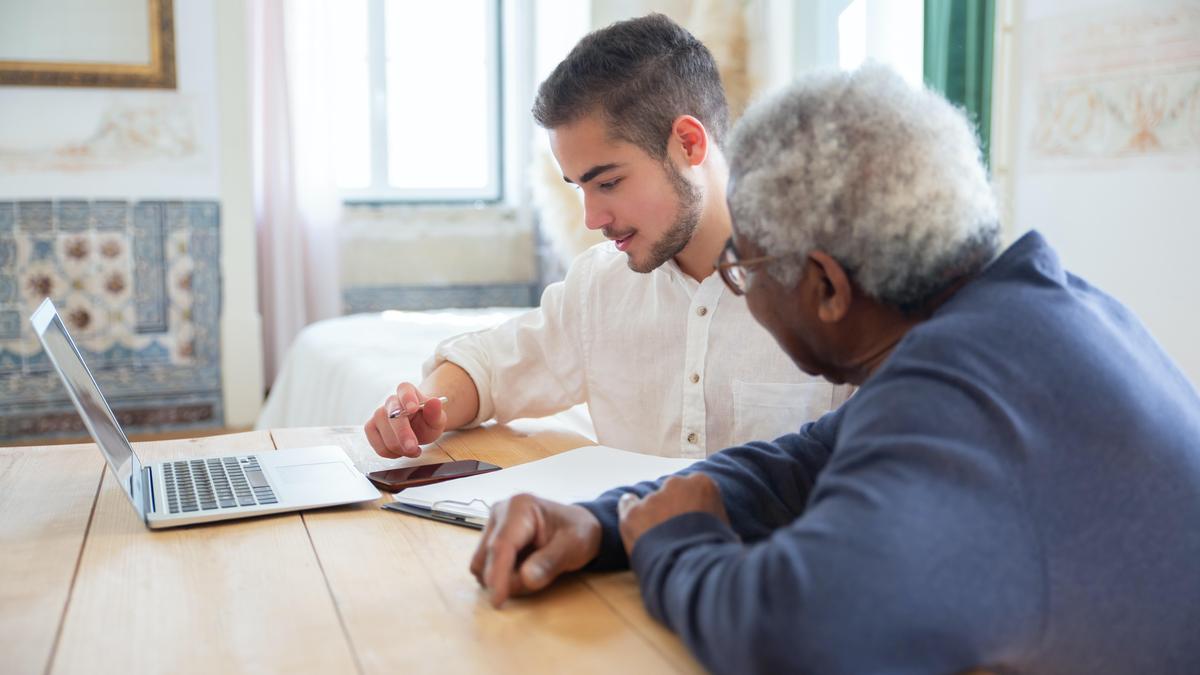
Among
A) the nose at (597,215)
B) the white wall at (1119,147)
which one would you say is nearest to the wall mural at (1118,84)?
the white wall at (1119,147)

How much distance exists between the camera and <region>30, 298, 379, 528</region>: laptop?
1176 mm

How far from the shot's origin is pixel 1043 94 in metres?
2.75

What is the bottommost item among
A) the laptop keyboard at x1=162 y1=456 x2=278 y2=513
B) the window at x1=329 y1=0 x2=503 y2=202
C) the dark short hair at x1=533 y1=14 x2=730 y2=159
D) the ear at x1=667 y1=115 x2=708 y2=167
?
the laptop keyboard at x1=162 y1=456 x2=278 y2=513

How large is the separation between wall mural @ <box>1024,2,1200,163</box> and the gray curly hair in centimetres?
179

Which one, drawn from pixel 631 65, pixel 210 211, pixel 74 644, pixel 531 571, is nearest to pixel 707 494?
pixel 531 571

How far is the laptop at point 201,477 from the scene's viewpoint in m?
1.18

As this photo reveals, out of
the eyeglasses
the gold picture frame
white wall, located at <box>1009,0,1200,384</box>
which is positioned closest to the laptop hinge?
the eyeglasses

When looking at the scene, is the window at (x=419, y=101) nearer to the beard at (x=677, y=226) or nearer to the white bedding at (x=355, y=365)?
the white bedding at (x=355, y=365)

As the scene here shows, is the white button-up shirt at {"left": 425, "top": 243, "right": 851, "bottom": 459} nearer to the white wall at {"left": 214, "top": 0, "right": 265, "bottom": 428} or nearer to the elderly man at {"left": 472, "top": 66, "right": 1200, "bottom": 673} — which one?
the elderly man at {"left": 472, "top": 66, "right": 1200, "bottom": 673}

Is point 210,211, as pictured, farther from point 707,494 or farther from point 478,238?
point 707,494

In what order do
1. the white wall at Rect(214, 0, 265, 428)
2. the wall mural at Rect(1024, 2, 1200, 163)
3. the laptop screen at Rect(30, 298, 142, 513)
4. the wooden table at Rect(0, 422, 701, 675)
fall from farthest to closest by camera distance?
the white wall at Rect(214, 0, 265, 428) < the wall mural at Rect(1024, 2, 1200, 163) < the laptop screen at Rect(30, 298, 142, 513) < the wooden table at Rect(0, 422, 701, 675)

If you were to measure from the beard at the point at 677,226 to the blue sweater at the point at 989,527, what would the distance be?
819 millimetres

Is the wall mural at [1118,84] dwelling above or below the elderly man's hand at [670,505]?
above

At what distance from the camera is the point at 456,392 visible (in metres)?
1.74
